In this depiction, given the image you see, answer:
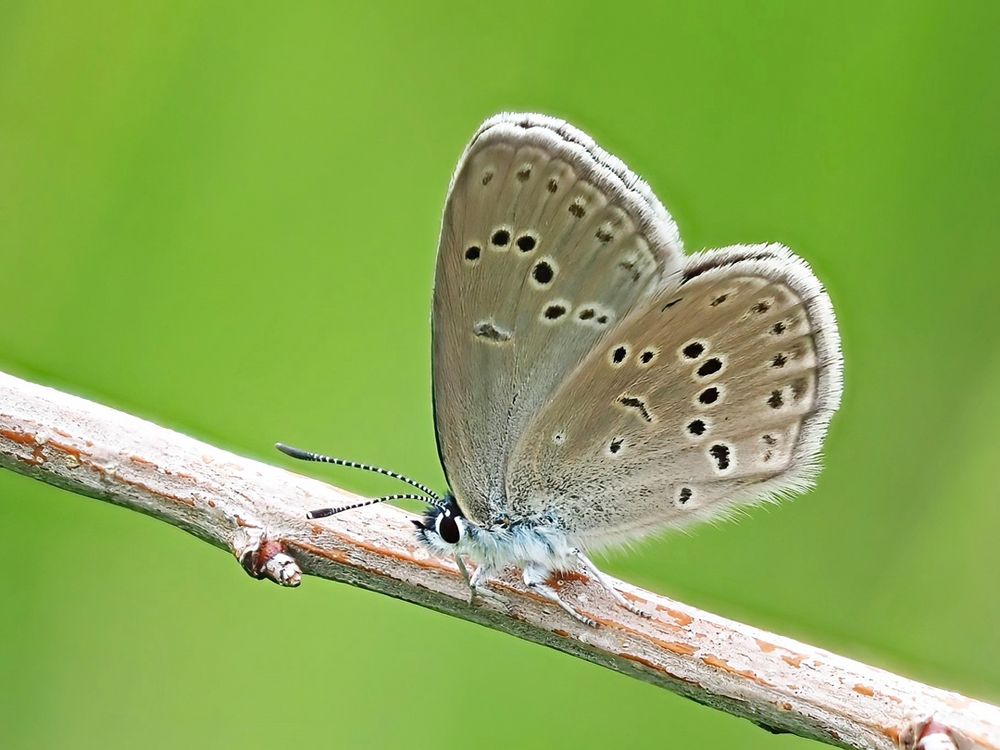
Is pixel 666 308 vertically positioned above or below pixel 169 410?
above

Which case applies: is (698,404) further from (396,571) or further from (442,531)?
(396,571)

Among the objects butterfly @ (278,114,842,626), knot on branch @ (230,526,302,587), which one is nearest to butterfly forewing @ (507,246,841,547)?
butterfly @ (278,114,842,626)

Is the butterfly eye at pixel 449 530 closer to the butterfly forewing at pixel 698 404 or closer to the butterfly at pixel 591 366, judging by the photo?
the butterfly at pixel 591 366

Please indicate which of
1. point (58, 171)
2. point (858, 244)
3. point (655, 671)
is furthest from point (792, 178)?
point (58, 171)

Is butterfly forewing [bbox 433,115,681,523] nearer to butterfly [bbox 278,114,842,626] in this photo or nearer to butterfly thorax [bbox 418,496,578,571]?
butterfly [bbox 278,114,842,626]

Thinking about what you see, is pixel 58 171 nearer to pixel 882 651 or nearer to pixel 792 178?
pixel 792 178

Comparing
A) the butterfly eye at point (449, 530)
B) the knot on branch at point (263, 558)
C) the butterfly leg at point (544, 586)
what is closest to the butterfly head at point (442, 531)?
the butterfly eye at point (449, 530)
